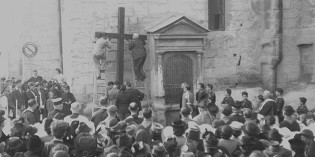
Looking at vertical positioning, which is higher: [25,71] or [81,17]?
[81,17]

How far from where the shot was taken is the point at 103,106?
30.7 feet

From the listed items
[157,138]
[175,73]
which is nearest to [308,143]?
[157,138]

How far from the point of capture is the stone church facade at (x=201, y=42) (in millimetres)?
13693

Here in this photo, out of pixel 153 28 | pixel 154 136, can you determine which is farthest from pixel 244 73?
pixel 154 136

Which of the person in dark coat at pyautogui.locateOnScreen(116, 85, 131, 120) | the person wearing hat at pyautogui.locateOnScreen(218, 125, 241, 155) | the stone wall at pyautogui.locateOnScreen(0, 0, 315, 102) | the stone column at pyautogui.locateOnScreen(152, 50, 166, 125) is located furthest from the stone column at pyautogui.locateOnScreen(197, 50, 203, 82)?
the person wearing hat at pyautogui.locateOnScreen(218, 125, 241, 155)

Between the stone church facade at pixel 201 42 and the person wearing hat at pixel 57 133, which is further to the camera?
the stone church facade at pixel 201 42

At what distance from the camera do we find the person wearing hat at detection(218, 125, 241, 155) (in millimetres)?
6441

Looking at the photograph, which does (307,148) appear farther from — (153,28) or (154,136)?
(153,28)

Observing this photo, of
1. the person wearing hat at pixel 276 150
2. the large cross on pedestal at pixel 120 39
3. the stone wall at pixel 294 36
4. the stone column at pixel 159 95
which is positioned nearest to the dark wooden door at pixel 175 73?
the stone column at pixel 159 95

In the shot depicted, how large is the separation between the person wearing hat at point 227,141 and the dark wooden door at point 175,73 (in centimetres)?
729

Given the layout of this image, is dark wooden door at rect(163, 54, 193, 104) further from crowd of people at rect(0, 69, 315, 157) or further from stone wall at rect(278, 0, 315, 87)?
crowd of people at rect(0, 69, 315, 157)

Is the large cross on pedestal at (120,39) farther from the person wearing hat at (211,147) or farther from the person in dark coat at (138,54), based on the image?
the person wearing hat at (211,147)

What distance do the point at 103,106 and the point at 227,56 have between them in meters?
6.93

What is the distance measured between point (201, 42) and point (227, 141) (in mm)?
7723
